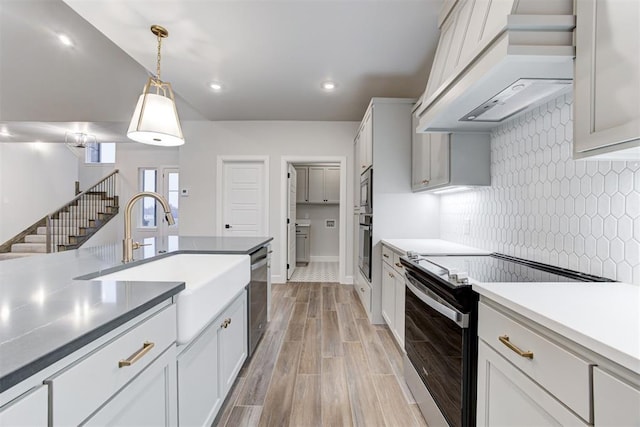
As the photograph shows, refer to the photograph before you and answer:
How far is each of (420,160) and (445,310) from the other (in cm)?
179

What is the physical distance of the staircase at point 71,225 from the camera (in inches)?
231

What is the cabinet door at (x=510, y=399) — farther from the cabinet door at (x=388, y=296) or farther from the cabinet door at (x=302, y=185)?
the cabinet door at (x=302, y=185)

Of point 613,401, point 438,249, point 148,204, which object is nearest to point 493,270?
point 438,249

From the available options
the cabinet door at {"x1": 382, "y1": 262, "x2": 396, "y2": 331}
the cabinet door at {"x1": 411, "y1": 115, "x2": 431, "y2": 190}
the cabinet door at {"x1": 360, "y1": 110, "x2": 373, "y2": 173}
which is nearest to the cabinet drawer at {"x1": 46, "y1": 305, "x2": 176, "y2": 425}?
the cabinet door at {"x1": 382, "y1": 262, "x2": 396, "y2": 331}

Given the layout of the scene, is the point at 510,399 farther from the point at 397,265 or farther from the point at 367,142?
the point at 367,142

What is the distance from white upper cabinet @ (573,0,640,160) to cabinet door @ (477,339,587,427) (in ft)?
2.48

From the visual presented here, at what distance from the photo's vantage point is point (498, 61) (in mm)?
1102

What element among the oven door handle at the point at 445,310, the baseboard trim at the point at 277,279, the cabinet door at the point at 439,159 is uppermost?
the cabinet door at the point at 439,159

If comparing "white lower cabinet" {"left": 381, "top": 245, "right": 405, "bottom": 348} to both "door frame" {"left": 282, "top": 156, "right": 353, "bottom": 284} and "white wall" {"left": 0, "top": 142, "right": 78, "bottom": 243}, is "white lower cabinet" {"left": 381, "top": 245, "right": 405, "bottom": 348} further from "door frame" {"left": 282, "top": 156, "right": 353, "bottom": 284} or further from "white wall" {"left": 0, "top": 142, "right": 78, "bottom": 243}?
"white wall" {"left": 0, "top": 142, "right": 78, "bottom": 243}

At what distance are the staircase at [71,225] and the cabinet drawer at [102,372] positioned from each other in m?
7.02

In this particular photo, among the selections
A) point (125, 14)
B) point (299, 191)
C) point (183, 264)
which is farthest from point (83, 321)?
point (299, 191)

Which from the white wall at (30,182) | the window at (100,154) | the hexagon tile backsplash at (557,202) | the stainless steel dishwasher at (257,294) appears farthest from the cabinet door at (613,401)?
the window at (100,154)

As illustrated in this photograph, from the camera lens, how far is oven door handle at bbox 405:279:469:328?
1.15m

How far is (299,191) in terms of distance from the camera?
6426mm
